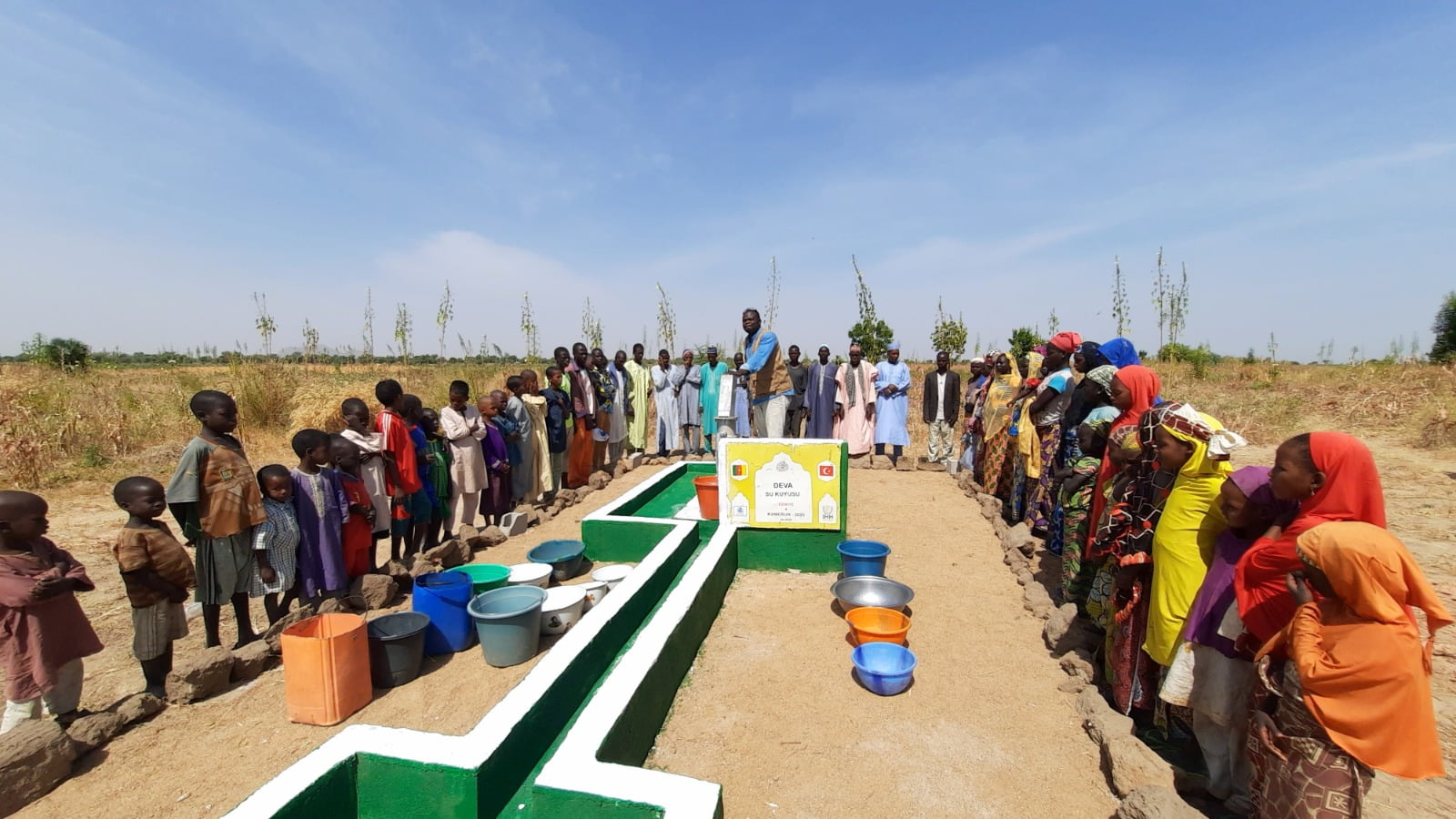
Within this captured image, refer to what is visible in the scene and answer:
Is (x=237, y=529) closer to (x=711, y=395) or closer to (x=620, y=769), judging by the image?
(x=620, y=769)

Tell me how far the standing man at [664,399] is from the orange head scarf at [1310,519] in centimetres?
809

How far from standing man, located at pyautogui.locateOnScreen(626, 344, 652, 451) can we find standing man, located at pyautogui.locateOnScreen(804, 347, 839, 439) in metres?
2.64

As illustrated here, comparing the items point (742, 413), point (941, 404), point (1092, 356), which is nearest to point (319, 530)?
point (1092, 356)

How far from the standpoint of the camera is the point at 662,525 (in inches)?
211

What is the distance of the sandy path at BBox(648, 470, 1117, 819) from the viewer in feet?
8.66

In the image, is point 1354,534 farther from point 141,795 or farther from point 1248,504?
point 141,795

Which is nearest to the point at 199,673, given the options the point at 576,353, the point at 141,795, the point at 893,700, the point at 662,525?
the point at 141,795

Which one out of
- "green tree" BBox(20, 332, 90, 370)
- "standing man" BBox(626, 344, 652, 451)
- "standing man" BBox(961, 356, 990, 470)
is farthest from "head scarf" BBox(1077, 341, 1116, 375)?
"green tree" BBox(20, 332, 90, 370)

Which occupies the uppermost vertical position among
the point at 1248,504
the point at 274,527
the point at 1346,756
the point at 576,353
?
the point at 576,353

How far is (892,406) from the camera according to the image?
957 centimetres

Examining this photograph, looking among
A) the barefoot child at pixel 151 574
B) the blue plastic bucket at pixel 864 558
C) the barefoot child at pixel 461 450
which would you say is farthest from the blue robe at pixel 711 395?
the barefoot child at pixel 151 574

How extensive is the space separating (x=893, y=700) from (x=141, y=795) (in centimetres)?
342

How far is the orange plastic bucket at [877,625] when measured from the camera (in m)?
3.83

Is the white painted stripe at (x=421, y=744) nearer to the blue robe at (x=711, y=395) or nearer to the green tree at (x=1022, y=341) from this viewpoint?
the blue robe at (x=711, y=395)
